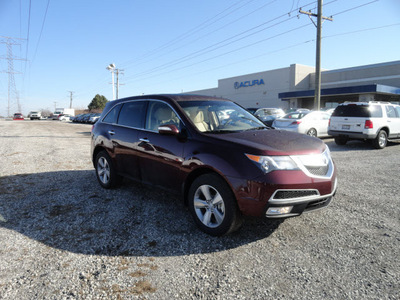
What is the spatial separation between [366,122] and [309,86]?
3550cm

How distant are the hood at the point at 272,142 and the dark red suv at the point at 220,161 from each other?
0.03 feet

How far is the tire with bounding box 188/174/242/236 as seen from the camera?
9.95 ft

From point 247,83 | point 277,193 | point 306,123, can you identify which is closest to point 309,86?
point 247,83

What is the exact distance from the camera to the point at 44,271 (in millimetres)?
2617

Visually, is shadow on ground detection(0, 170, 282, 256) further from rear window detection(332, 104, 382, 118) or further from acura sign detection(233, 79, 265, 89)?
acura sign detection(233, 79, 265, 89)

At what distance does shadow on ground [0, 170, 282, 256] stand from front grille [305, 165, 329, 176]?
3.01 ft

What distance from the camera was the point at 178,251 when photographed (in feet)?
9.78

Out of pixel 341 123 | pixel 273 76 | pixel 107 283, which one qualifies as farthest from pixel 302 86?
pixel 107 283

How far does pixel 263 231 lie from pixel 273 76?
1704 inches

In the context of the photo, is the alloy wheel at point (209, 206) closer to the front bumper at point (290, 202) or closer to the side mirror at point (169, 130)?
the front bumper at point (290, 202)

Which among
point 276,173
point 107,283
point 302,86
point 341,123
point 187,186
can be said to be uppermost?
point 302,86

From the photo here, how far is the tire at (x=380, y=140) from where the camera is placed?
33.6ft

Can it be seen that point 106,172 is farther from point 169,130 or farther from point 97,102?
point 97,102

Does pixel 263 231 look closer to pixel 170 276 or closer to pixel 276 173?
pixel 276 173
